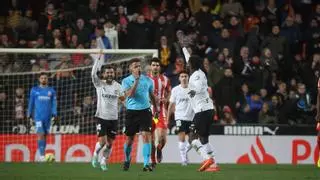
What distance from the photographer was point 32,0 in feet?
88.0

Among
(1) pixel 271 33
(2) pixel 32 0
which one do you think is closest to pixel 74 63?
(2) pixel 32 0

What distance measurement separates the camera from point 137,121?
690 inches

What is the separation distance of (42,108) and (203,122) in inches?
243

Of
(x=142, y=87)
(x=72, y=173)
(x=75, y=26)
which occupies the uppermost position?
(x=75, y=26)

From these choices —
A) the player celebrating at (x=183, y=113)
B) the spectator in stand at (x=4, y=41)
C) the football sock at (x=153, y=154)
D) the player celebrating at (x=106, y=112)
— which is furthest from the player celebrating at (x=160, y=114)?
the spectator in stand at (x=4, y=41)

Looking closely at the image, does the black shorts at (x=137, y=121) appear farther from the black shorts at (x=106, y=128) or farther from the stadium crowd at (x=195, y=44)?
the stadium crowd at (x=195, y=44)

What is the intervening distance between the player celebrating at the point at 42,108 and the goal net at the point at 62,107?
41.9 inches

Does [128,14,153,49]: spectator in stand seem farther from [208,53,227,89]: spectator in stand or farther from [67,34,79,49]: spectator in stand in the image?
[208,53,227,89]: spectator in stand

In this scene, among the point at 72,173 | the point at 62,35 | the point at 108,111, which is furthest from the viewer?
the point at 62,35

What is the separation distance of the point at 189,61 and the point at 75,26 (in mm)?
8596

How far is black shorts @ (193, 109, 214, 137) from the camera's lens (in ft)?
57.0

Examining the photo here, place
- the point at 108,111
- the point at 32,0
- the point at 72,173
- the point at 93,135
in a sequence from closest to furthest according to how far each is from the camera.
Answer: the point at 72,173 < the point at 108,111 < the point at 93,135 < the point at 32,0

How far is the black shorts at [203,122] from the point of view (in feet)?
57.0

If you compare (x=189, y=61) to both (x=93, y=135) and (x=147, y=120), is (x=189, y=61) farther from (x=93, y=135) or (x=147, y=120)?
(x=93, y=135)
